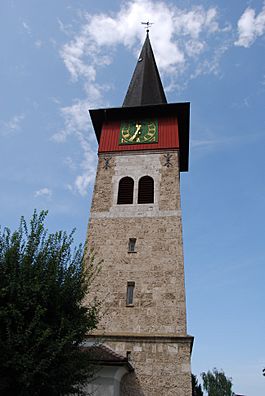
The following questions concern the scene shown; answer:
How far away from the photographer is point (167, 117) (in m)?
19.2

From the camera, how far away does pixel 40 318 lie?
818 cm

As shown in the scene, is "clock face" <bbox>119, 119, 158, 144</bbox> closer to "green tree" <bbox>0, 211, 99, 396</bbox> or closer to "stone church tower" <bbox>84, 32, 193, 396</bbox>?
"stone church tower" <bbox>84, 32, 193, 396</bbox>

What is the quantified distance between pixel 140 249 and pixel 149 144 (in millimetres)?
5575

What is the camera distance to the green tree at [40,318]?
7.48 metres

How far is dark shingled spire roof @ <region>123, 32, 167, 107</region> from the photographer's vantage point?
21125 mm

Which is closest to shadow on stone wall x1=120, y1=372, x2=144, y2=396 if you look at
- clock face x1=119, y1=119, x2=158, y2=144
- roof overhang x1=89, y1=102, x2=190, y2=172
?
clock face x1=119, y1=119, x2=158, y2=144

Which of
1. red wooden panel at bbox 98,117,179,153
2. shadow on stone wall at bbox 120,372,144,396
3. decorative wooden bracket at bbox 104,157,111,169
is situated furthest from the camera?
red wooden panel at bbox 98,117,179,153

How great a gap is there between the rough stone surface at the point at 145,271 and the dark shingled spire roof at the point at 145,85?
4533mm

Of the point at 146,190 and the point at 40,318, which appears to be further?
the point at 146,190

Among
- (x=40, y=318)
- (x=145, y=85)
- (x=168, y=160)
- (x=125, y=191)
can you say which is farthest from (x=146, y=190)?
(x=40, y=318)

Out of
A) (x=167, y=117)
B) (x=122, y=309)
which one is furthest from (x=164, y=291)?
(x=167, y=117)

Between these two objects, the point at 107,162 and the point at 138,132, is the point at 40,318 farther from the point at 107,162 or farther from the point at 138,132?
the point at 138,132

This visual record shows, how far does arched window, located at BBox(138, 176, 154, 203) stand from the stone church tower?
45 mm

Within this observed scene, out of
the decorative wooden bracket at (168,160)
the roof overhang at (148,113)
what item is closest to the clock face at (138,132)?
the roof overhang at (148,113)
